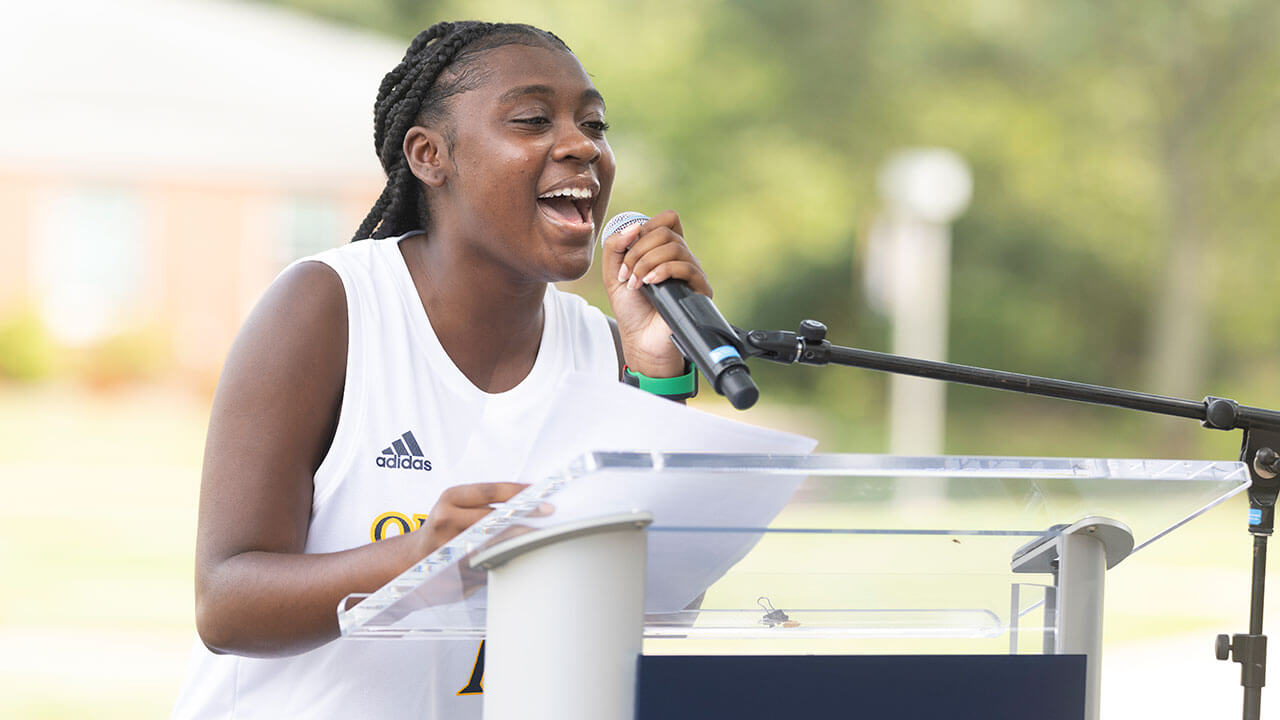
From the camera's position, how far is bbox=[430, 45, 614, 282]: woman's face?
178cm

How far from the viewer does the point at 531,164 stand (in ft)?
5.82

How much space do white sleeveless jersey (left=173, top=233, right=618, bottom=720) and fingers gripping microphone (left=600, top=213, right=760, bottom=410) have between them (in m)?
0.43

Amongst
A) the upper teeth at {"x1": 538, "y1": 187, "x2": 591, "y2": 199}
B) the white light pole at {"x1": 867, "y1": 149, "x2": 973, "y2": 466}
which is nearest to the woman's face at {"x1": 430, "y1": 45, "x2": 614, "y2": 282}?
the upper teeth at {"x1": 538, "y1": 187, "x2": 591, "y2": 199}

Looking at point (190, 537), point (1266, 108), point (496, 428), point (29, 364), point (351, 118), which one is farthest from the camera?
point (1266, 108)

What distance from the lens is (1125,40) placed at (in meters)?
16.8

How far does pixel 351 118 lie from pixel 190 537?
553 cm

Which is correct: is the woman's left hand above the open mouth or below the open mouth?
below

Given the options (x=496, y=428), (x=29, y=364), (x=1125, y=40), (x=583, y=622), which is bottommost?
(x=583, y=622)

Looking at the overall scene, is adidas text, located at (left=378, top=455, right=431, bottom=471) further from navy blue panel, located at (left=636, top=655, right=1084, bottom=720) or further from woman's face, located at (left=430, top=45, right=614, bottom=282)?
navy blue panel, located at (left=636, top=655, right=1084, bottom=720)

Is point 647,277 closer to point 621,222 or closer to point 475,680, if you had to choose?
point 621,222

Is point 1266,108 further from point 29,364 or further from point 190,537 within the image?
point 29,364

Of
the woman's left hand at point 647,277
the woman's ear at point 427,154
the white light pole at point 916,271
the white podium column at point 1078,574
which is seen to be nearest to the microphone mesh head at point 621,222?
the woman's left hand at point 647,277

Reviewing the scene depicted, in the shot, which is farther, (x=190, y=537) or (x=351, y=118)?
(x=351, y=118)

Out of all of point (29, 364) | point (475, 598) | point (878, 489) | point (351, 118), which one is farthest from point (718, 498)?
point (29, 364)
